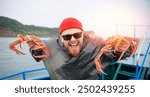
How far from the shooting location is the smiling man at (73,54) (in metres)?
1.80

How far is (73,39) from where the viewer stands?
180 centimetres

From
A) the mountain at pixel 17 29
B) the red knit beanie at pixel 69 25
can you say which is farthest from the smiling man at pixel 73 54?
the mountain at pixel 17 29

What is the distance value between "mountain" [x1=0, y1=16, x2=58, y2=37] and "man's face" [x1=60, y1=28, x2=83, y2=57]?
0.55 ft

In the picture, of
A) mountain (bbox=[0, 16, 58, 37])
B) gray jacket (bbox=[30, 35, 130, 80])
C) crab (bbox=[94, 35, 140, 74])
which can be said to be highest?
mountain (bbox=[0, 16, 58, 37])

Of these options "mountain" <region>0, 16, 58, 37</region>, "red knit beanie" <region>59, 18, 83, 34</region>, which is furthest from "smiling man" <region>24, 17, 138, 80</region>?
"mountain" <region>0, 16, 58, 37</region>

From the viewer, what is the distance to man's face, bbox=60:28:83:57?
5.86 ft

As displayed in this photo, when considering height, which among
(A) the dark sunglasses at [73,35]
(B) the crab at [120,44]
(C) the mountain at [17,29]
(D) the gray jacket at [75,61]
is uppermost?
(C) the mountain at [17,29]

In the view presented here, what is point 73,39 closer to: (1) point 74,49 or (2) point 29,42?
(1) point 74,49

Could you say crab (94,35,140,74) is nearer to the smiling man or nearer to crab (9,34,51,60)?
the smiling man

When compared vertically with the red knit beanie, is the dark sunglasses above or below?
below

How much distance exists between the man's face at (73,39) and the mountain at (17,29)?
169 mm

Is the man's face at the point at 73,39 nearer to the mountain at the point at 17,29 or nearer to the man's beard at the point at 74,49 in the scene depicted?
the man's beard at the point at 74,49

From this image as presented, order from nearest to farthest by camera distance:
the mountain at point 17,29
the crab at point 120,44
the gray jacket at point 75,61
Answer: the crab at point 120,44, the gray jacket at point 75,61, the mountain at point 17,29

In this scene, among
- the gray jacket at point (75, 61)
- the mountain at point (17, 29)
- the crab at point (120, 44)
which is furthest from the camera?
the mountain at point (17, 29)
